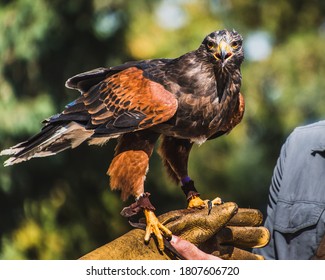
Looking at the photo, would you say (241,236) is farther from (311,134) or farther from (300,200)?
(311,134)

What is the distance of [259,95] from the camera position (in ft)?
30.4

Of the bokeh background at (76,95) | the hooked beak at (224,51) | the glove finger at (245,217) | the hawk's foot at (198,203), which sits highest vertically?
the hooked beak at (224,51)

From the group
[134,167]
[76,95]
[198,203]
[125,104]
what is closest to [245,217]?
[198,203]

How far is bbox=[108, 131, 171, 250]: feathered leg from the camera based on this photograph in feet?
9.04

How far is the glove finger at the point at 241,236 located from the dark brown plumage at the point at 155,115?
0.58 ft

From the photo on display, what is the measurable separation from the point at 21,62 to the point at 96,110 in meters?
5.41

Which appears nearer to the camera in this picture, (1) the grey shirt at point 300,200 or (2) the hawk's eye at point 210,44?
(2) the hawk's eye at point 210,44

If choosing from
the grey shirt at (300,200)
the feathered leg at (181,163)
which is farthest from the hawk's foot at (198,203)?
the grey shirt at (300,200)

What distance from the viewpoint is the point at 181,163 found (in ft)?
9.81

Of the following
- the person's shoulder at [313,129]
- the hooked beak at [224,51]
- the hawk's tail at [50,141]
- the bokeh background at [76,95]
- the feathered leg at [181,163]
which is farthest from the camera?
the bokeh background at [76,95]

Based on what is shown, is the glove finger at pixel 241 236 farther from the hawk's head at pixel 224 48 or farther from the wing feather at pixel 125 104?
the hawk's head at pixel 224 48

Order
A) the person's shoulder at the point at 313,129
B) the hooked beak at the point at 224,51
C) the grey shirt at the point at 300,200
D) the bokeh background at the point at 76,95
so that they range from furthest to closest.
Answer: the bokeh background at the point at 76,95 → the person's shoulder at the point at 313,129 → the grey shirt at the point at 300,200 → the hooked beak at the point at 224,51

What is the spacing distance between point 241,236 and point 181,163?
1.22 ft

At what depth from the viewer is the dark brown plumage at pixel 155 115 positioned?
2.80 meters
